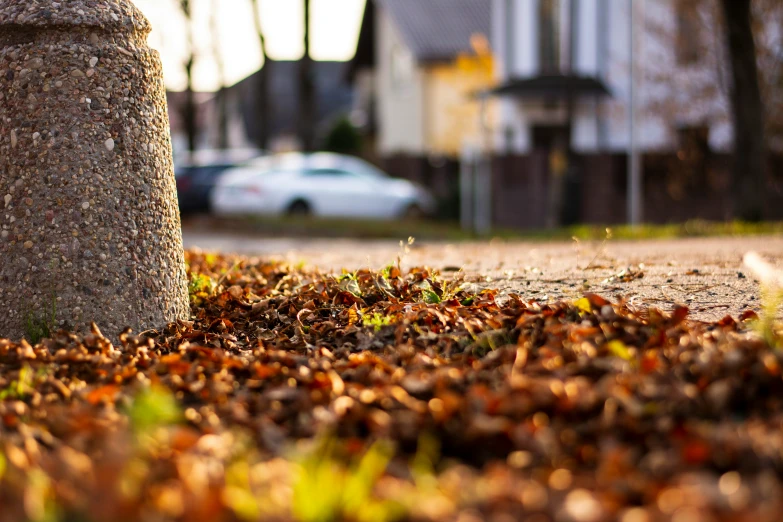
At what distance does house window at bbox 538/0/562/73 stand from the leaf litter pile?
2394cm

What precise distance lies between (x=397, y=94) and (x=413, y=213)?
1730 cm

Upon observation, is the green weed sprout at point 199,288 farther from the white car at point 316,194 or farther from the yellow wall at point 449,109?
the yellow wall at point 449,109

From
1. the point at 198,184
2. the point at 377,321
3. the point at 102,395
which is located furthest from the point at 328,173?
the point at 102,395

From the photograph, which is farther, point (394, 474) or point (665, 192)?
point (665, 192)

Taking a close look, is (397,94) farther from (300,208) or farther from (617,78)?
(300,208)

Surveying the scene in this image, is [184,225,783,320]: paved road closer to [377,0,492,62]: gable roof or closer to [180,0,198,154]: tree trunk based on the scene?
[377,0,492,62]: gable roof

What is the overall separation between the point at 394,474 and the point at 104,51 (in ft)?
9.65

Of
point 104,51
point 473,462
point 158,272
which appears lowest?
point 473,462

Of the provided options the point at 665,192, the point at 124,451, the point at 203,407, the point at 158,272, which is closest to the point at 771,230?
the point at 665,192

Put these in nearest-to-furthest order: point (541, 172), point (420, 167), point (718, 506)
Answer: point (718, 506)
point (541, 172)
point (420, 167)

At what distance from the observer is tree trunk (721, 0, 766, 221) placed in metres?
15.8

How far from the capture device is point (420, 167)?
28109 mm

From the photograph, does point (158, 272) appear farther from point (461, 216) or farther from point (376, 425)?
point (461, 216)

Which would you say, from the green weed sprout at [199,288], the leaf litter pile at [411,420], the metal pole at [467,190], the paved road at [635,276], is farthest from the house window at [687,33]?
the leaf litter pile at [411,420]
